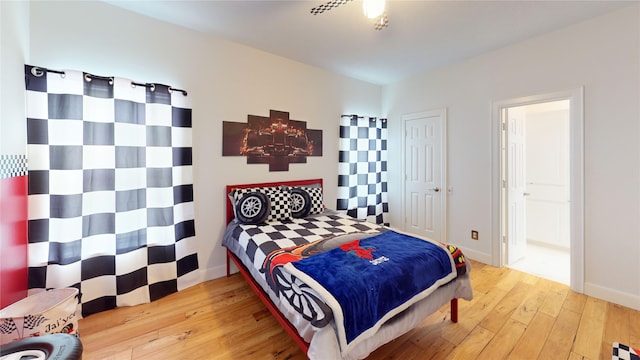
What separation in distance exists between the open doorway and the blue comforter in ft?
7.71

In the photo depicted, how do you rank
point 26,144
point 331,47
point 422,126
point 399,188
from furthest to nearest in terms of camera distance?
point 399,188 < point 422,126 < point 331,47 < point 26,144

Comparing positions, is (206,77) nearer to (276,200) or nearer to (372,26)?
(276,200)

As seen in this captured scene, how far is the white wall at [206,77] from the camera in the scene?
81.2 inches

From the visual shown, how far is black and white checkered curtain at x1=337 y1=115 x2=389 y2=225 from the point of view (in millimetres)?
3865

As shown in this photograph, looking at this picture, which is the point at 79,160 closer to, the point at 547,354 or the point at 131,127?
the point at 131,127

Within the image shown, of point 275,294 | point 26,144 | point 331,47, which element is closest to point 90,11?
point 26,144

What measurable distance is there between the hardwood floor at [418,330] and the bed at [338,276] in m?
0.25

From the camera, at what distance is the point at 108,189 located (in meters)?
2.19

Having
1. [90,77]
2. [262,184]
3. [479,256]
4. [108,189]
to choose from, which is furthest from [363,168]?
[90,77]

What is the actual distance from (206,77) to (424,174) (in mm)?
3180

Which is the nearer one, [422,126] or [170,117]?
[170,117]

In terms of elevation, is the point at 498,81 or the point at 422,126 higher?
the point at 498,81

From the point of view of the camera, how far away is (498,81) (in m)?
3.01

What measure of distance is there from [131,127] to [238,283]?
183 cm
